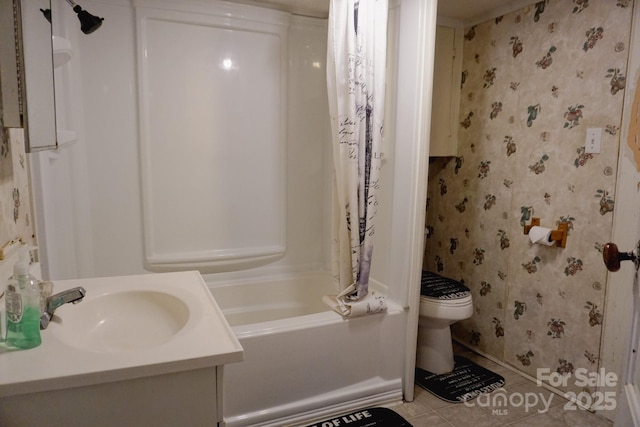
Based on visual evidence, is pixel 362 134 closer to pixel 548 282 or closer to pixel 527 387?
pixel 548 282

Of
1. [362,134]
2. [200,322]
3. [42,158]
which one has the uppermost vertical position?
[362,134]

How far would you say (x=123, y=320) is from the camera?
1278 mm

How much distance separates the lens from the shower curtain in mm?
1957

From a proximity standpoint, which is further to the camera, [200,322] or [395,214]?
[395,214]

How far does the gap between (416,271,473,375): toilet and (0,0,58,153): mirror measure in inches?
77.8

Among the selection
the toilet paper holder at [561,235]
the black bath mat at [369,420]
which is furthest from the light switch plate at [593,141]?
the black bath mat at [369,420]

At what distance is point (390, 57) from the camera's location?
2.18 meters

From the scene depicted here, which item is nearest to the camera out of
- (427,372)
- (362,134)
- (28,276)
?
(28,276)

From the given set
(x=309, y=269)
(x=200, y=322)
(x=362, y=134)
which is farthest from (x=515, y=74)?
(x=200, y=322)

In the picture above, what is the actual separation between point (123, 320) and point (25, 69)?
0.73m

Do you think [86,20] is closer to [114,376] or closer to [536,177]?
[114,376]

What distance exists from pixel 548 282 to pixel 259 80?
201cm

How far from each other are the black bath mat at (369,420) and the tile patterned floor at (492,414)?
6cm

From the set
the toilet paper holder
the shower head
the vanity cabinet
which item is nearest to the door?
the toilet paper holder
